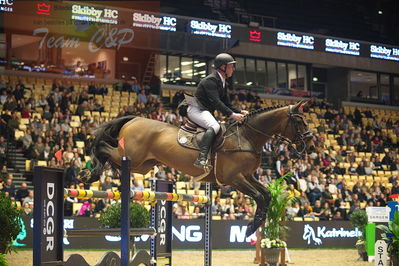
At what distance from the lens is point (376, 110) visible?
32.9 m

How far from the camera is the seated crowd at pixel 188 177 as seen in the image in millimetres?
17094

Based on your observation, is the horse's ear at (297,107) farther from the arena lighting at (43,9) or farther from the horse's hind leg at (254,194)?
the arena lighting at (43,9)

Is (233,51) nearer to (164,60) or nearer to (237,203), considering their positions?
(164,60)

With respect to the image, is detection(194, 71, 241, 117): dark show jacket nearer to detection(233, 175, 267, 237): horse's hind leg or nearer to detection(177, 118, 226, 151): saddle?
detection(177, 118, 226, 151): saddle

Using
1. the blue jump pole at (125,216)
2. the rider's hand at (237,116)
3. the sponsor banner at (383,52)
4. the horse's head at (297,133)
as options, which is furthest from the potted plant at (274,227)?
the sponsor banner at (383,52)

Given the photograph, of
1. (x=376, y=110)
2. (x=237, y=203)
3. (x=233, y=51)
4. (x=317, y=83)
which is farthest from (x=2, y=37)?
(x=376, y=110)

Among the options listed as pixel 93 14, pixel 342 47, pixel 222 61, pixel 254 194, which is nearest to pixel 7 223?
pixel 254 194

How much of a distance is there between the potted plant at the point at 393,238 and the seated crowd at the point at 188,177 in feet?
9.99

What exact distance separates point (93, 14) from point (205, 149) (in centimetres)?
1498

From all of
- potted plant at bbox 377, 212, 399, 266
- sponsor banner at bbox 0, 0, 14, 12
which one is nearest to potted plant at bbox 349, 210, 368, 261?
potted plant at bbox 377, 212, 399, 266

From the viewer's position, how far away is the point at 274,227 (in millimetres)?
12094

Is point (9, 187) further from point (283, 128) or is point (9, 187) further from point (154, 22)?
point (154, 22)

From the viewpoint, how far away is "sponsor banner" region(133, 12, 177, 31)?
23.4 meters

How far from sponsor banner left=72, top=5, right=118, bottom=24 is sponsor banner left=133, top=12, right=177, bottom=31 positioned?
91 cm
